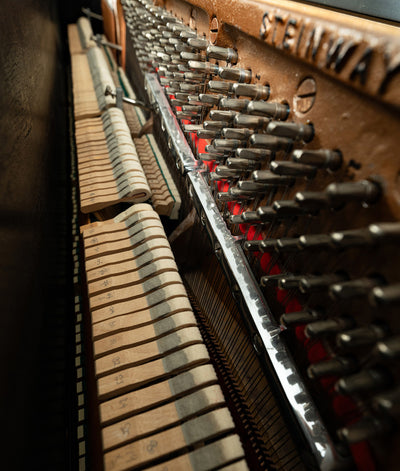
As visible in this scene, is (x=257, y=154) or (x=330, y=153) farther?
(x=257, y=154)

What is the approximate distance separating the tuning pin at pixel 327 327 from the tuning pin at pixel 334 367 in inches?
3.9

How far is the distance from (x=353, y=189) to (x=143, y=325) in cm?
119

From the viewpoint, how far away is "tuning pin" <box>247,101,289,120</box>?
1.03m

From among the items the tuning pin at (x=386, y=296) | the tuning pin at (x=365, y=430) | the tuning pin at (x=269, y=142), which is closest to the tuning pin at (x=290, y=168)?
the tuning pin at (x=269, y=142)

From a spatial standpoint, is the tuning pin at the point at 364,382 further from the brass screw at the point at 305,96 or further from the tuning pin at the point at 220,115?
the tuning pin at the point at 220,115

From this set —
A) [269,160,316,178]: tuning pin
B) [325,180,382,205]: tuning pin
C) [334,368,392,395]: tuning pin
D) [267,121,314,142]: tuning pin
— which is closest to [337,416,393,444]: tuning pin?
[334,368,392,395]: tuning pin

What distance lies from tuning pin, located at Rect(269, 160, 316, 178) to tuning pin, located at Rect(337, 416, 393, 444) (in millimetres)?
729

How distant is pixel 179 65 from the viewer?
1.91 metres

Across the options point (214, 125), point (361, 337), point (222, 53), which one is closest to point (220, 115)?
point (214, 125)

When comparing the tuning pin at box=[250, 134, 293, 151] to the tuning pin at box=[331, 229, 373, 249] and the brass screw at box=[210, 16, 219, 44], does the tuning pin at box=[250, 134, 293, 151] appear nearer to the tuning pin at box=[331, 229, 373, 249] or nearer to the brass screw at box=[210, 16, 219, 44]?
the tuning pin at box=[331, 229, 373, 249]

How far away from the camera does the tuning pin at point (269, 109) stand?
103 centimetres

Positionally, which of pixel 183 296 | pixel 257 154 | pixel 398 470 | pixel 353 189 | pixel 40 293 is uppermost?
pixel 353 189

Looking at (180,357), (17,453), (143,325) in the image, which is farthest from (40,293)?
(180,357)

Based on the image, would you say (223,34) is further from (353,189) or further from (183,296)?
(183,296)
